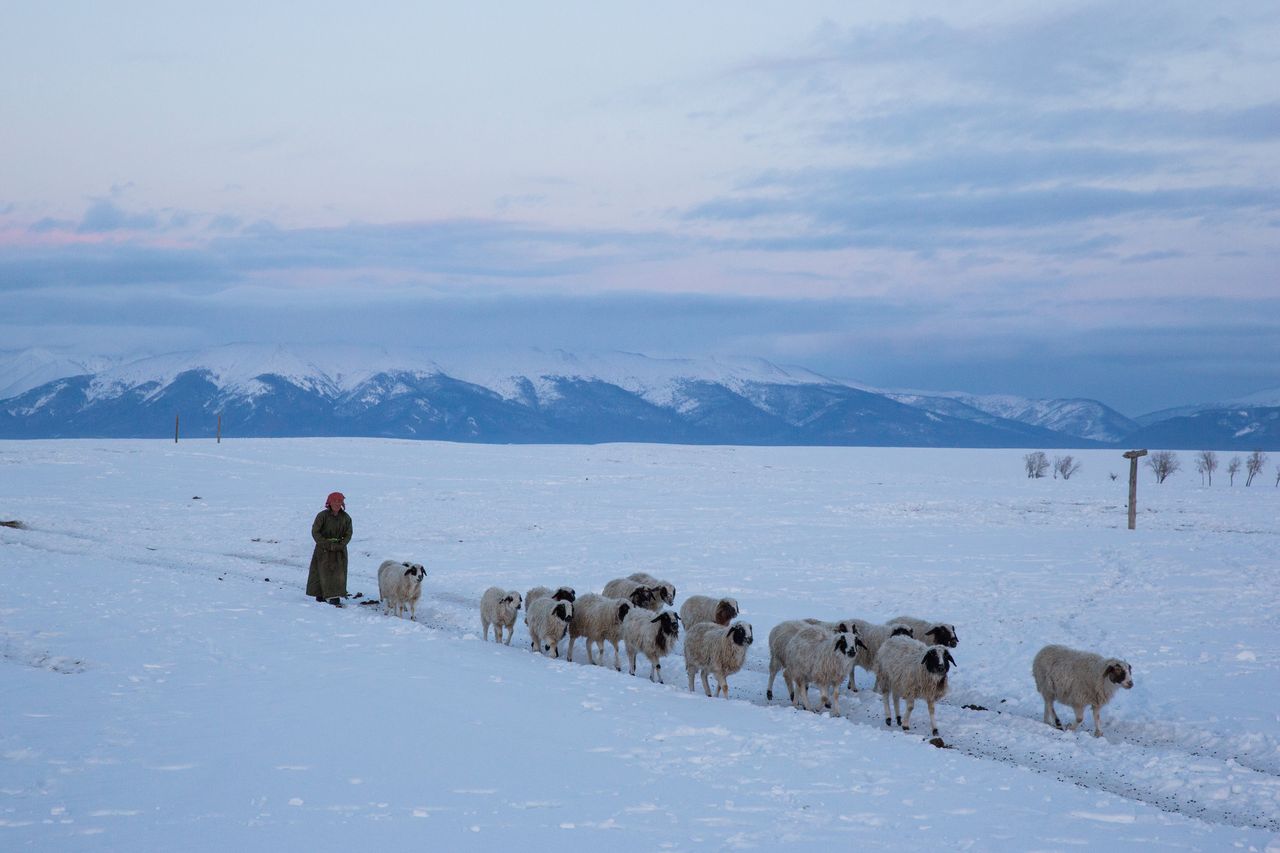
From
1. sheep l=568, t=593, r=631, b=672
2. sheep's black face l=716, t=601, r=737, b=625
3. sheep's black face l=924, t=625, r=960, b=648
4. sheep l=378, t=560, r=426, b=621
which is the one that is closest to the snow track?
sheep l=568, t=593, r=631, b=672

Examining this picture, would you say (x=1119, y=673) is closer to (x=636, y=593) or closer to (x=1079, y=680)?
(x=1079, y=680)

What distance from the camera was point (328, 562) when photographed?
18.4 m

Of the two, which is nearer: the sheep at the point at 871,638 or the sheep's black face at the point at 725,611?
the sheep at the point at 871,638

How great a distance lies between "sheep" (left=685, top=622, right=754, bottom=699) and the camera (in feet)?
40.5

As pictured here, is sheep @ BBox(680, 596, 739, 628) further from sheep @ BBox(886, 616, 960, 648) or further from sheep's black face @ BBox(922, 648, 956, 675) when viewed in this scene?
sheep's black face @ BBox(922, 648, 956, 675)

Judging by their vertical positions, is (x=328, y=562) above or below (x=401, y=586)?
above

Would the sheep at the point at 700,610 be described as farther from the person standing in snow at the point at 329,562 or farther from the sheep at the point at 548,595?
the person standing in snow at the point at 329,562

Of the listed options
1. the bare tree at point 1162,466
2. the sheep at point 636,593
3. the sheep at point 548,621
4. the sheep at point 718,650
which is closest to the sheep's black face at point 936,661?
the sheep at point 718,650

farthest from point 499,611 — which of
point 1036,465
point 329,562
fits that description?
point 1036,465

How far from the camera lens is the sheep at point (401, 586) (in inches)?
680

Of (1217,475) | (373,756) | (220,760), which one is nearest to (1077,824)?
(373,756)

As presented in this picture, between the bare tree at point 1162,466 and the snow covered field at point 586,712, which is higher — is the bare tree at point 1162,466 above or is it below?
above

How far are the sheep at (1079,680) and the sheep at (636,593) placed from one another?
19.4 ft

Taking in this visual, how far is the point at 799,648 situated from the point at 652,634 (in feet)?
7.24
